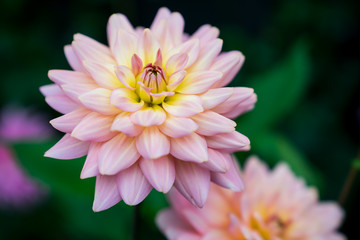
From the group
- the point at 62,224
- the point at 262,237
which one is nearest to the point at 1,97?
the point at 62,224

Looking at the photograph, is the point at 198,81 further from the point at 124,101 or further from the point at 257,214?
the point at 257,214

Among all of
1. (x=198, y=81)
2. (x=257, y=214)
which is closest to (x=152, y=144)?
(x=198, y=81)

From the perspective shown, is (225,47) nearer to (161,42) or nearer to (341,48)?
(341,48)

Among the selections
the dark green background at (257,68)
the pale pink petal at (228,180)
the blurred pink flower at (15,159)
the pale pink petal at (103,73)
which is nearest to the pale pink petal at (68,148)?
the pale pink petal at (103,73)

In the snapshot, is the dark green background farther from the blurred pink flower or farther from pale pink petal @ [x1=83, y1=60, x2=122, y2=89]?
pale pink petal @ [x1=83, y1=60, x2=122, y2=89]

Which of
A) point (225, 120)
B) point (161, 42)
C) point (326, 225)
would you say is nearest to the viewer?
point (225, 120)

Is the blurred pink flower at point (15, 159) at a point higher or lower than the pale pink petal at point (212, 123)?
lower

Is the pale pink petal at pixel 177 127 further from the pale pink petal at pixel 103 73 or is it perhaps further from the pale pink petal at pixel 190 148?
the pale pink petal at pixel 103 73

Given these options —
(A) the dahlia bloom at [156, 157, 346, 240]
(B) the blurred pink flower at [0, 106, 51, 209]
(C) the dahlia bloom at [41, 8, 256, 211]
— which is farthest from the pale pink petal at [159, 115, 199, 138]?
(B) the blurred pink flower at [0, 106, 51, 209]
